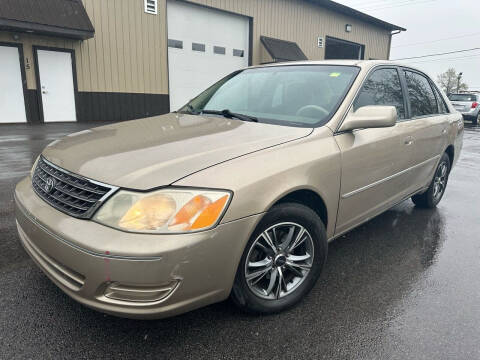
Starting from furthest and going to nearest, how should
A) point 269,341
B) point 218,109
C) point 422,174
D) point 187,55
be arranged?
point 187,55 → point 422,174 → point 218,109 → point 269,341

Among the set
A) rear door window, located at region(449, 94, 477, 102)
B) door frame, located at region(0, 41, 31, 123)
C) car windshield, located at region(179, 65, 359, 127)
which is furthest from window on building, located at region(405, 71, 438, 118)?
rear door window, located at region(449, 94, 477, 102)

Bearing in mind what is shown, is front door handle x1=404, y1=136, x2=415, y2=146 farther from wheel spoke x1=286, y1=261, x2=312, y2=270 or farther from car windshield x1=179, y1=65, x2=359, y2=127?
wheel spoke x1=286, y1=261, x2=312, y2=270

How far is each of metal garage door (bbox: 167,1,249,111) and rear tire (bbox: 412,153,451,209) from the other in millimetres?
11470

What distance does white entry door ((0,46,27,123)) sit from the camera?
35.7ft

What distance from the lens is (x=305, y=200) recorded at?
2.44m

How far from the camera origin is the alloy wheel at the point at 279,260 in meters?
2.13

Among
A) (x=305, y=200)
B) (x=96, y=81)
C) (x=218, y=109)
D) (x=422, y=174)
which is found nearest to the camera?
(x=305, y=200)

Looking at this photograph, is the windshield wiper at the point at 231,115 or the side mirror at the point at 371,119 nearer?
the side mirror at the point at 371,119

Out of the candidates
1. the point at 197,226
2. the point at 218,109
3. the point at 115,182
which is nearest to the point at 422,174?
the point at 218,109

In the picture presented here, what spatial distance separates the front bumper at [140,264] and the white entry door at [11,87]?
37.1 ft

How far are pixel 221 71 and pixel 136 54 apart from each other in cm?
392

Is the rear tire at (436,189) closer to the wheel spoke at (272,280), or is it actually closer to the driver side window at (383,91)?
the driver side window at (383,91)

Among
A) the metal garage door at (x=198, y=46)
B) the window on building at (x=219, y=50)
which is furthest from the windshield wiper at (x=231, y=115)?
the window on building at (x=219, y=50)

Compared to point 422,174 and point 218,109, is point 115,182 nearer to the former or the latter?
point 218,109
